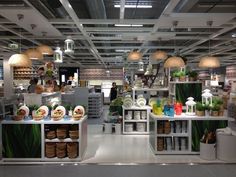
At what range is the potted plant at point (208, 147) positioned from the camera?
655 cm

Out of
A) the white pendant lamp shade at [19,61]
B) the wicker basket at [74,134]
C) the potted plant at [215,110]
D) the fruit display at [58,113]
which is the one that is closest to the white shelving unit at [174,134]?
the potted plant at [215,110]

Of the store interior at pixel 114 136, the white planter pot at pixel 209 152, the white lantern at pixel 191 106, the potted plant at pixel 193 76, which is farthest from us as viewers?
the potted plant at pixel 193 76

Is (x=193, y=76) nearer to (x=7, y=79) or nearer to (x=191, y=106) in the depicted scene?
(x=191, y=106)

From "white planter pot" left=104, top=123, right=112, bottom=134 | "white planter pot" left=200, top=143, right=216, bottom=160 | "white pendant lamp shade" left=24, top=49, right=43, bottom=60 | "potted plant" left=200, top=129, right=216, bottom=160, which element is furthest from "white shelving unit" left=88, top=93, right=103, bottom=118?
"white planter pot" left=200, top=143, right=216, bottom=160

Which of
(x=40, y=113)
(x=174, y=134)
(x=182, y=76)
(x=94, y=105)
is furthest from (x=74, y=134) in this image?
(x=94, y=105)

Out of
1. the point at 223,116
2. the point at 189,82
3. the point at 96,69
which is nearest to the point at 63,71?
the point at 96,69

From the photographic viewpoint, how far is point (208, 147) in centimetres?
657

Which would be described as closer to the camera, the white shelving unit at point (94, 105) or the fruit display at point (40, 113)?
the fruit display at point (40, 113)

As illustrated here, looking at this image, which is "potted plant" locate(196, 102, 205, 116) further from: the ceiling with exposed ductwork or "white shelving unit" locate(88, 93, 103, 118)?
"white shelving unit" locate(88, 93, 103, 118)

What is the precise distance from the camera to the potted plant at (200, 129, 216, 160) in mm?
6555

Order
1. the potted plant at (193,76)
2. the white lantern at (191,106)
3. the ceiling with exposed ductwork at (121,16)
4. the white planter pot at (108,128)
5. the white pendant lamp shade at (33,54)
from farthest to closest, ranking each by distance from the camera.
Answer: the white planter pot at (108,128), the potted plant at (193,76), the white pendant lamp shade at (33,54), the white lantern at (191,106), the ceiling with exposed ductwork at (121,16)

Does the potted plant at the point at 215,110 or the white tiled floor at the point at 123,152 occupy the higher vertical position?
the potted plant at the point at 215,110

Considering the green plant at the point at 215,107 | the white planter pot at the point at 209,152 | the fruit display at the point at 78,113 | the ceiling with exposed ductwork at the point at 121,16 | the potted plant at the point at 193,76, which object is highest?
the ceiling with exposed ductwork at the point at 121,16

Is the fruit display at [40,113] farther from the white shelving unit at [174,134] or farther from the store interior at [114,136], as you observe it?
the white shelving unit at [174,134]
